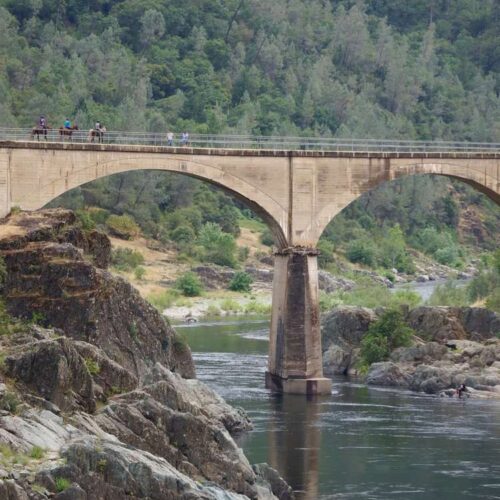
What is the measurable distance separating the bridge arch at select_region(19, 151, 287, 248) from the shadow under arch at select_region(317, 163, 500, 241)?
2.59 meters

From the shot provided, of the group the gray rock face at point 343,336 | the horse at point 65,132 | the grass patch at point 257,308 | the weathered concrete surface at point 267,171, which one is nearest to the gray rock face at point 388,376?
the gray rock face at point 343,336

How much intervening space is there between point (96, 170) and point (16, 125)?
71.3m

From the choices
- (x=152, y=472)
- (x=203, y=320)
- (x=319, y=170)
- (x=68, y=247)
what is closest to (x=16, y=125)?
(x=203, y=320)

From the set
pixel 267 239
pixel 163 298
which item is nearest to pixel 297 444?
pixel 163 298

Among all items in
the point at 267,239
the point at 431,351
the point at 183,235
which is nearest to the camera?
the point at 431,351

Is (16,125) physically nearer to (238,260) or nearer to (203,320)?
(238,260)

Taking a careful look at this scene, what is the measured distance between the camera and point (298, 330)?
83062mm

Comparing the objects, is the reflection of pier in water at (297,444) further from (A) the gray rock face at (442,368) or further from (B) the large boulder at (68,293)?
(A) the gray rock face at (442,368)

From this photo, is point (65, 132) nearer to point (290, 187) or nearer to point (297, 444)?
point (290, 187)

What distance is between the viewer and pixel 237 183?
82.6 meters

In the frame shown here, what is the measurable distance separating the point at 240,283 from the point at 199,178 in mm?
56637

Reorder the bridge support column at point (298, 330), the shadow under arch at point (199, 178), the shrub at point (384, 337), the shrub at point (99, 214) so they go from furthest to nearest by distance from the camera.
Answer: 1. the shrub at point (99, 214)
2. the shrub at point (384, 337)
3. the bridge support column at point (298, 330)
4. the shadow under arch at point (199, 178)

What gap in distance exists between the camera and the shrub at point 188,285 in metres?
133

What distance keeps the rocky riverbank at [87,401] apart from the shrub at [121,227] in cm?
7321
